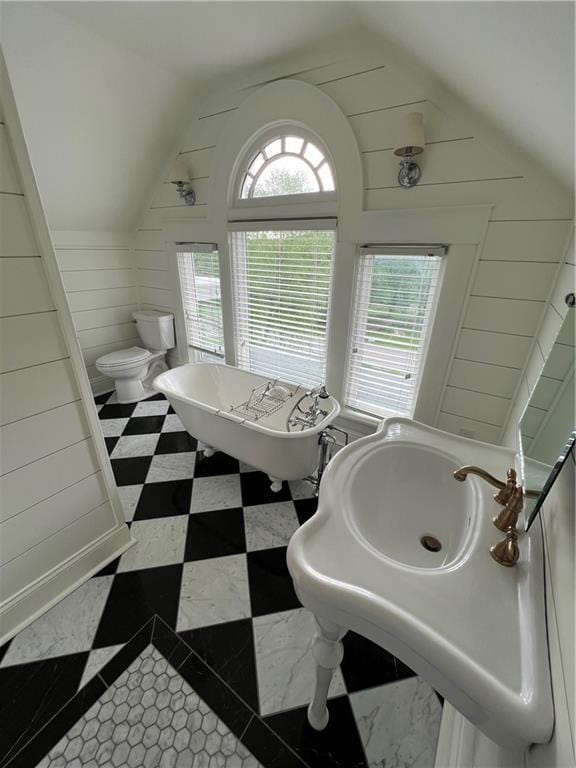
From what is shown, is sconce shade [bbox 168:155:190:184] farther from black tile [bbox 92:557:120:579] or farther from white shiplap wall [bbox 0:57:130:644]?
black tile [bbox 92:557:120:579]

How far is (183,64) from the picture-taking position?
183 centimetres

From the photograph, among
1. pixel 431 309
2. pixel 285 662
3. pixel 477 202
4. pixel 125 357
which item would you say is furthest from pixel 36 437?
pixel 477 202

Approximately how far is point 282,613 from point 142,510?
1.04 metres

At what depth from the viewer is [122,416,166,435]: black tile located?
256 centimetres

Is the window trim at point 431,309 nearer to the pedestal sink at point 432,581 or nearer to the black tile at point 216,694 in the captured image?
the pedestal sink at point 432,581

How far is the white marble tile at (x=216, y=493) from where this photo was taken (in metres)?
1.86

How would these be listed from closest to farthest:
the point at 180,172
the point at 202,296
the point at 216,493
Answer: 1. the point at 216,493
2. the point at 180,172
3. the point at 202,296

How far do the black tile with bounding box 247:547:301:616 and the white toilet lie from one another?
2.15 meters

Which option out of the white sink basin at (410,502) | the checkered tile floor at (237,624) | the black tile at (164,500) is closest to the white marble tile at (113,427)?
the checkered tile floor at (237,624)

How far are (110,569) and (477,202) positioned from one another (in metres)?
2.63

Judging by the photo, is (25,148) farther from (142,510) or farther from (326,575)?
(142,510)

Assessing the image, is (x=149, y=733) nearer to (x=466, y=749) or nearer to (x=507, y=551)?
(x=466, y=749)

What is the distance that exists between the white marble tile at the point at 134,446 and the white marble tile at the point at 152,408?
0.37m

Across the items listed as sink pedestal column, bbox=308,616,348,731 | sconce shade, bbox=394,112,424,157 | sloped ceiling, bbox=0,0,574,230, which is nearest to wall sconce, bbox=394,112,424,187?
sconce shade, bbox=394,112,424,157
